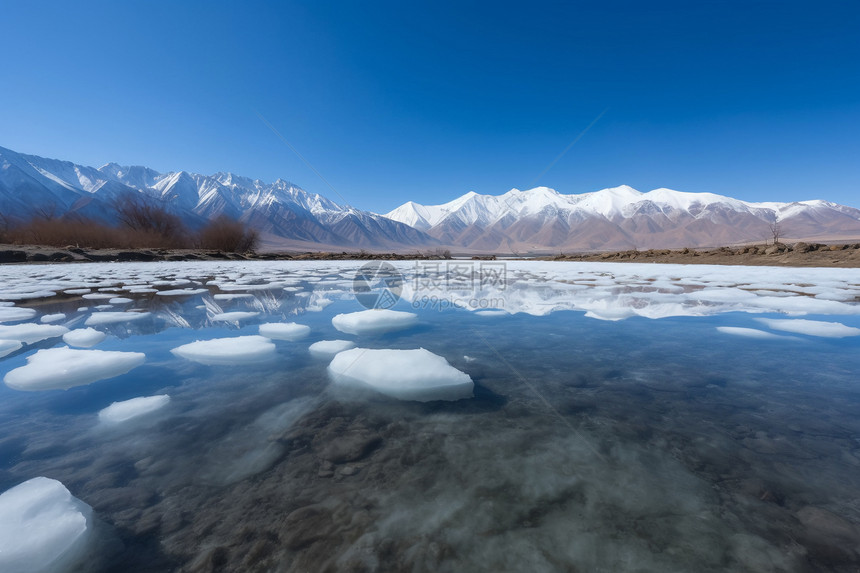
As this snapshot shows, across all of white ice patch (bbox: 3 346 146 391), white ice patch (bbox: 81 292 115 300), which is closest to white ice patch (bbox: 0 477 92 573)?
white ice patch (bbox: 3 346 146 391)

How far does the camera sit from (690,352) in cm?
331

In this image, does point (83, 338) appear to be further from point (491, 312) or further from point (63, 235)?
point (63, 235)

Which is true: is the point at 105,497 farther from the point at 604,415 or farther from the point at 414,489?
the point at 604,415

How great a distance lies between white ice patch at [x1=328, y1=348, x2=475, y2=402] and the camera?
2.37 m

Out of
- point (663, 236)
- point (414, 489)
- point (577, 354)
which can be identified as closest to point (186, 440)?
point (414, 489)

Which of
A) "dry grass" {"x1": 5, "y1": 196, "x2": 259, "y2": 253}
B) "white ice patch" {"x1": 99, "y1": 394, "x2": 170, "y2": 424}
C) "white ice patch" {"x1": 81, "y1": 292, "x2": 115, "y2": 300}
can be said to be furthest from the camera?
"dry grass" {"x1": 5, "y1": 196, "x2": 259, "y2": 253}

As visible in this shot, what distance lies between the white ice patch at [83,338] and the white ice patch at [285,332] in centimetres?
164

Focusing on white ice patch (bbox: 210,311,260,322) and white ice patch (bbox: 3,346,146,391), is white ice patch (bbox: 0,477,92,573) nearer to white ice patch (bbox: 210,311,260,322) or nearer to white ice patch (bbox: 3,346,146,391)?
white ice patch (bbox: 3,346,146,391)

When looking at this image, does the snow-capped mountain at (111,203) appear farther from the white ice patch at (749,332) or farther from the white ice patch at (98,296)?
the white ice patch at (749,332)

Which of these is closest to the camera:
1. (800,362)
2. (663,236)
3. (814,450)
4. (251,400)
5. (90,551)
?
(90,551)

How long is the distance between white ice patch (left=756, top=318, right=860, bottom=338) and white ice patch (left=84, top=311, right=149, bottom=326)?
28.2 feet

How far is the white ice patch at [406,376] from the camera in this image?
2369 millimetres

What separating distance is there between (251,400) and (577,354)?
280 cm

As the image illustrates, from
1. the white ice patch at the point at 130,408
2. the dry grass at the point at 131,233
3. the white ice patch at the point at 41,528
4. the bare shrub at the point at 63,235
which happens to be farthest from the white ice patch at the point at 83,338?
the bare shrub at the point at 63,235
